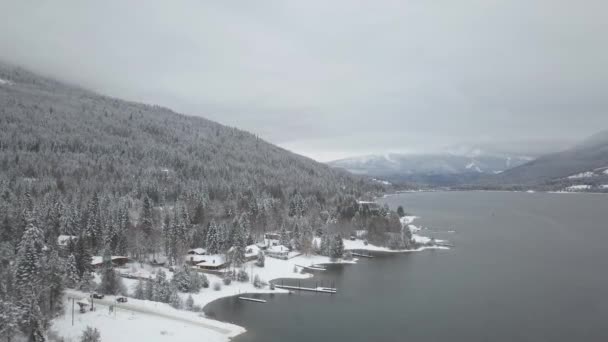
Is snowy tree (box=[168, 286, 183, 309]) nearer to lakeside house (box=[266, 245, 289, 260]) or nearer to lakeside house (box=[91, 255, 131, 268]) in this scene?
lakeside house (box=[91, 255, 131, 268])

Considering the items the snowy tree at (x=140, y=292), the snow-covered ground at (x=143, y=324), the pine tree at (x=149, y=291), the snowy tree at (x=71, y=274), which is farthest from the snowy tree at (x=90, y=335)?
the snowy tree at (x=71, y=274)

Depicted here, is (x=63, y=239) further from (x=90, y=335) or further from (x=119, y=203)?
(x=90, y=335)

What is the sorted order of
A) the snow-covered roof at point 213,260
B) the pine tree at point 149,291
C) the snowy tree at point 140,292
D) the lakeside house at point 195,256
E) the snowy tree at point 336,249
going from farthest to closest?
1. the snowy tree at point 336,249
2. the lakeside house at point 195,256
3. the snow-covered roof at point 213,260
4. the snowy tree at point 140,292
5. the pine tree at point 149,291

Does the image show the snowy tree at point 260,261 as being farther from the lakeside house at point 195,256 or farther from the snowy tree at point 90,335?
the snowy tree at point 90,335

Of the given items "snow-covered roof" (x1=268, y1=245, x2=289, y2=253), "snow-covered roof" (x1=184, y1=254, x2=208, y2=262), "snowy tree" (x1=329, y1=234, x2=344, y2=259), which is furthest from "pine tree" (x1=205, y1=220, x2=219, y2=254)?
"snowy tree" (x1=329, y1=234, x2=344, y2=259)

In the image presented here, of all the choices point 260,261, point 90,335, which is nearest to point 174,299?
point 90,335

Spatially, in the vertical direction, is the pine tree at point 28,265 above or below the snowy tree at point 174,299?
above

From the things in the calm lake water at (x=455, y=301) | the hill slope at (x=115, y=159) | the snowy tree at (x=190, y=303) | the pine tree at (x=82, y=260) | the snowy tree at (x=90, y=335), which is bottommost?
the calm lake water at (x=455, y=301)
